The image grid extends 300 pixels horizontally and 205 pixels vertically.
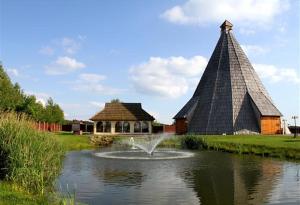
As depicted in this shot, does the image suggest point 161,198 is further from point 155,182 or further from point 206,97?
point 206,97

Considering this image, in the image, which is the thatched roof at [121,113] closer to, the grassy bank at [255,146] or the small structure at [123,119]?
the small structure at [123,119]

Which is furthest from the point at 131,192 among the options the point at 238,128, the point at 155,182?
the point at 238,128

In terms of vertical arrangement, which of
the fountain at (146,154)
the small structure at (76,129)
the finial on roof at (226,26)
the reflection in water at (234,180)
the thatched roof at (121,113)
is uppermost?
the finial on roof at (226,26)

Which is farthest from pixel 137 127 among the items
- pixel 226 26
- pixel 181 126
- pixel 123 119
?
pixel 226 26

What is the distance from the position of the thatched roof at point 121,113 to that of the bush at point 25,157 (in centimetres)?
4871

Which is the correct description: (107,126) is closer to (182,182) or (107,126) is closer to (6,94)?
(6,94)

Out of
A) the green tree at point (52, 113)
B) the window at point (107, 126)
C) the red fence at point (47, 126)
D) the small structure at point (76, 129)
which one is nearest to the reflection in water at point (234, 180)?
the red fence at point (47, 126)

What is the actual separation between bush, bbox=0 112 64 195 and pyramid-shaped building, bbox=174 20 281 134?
43.9 m

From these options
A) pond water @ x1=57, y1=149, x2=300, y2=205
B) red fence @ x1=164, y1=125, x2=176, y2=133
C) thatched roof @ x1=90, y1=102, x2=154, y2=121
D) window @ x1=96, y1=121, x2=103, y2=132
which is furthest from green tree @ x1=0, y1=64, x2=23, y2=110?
pond water @ x1=57, y1=149, x2=300, y2=205

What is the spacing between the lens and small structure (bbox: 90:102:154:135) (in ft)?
226

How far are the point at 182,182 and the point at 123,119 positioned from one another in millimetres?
50035

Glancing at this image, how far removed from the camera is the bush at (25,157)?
51.4ft

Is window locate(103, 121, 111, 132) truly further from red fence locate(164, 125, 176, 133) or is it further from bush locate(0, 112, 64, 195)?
bush locate(0, 112, 64, 195)

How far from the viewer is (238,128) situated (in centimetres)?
5975
